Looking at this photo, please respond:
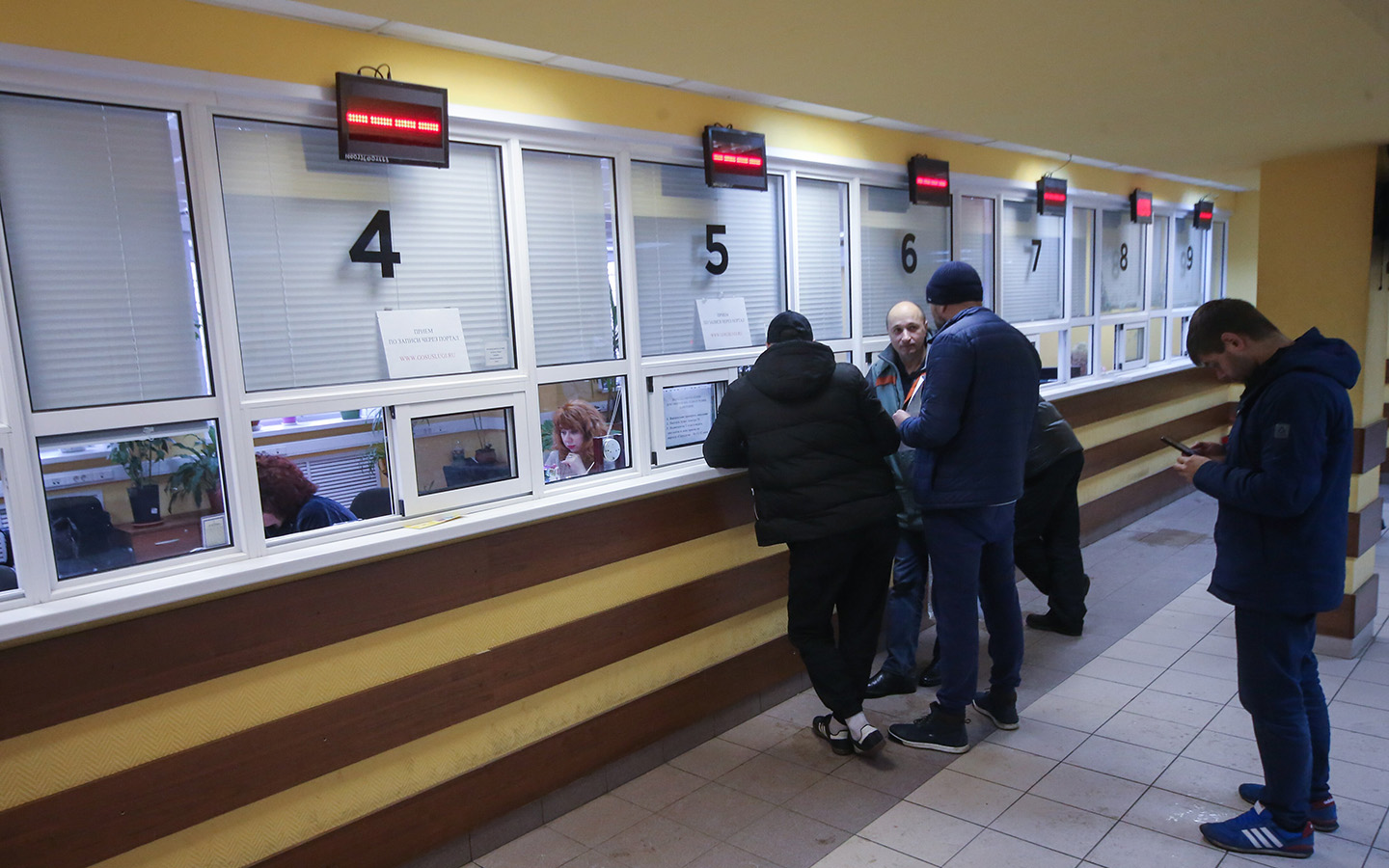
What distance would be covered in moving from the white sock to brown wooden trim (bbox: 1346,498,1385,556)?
2459mm

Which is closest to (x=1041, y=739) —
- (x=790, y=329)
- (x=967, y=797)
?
(x=967, y=797)

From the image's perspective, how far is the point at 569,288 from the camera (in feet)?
11.3

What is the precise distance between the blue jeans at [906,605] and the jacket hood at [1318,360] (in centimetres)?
173

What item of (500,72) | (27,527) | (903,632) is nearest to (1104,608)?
(903,632)

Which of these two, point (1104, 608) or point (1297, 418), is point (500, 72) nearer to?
point (1297, 418)

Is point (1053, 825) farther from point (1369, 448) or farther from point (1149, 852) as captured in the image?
point (1369, 448)

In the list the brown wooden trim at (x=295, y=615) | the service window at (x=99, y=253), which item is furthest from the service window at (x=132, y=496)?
the brown wooden trim at (x=295, y=615)

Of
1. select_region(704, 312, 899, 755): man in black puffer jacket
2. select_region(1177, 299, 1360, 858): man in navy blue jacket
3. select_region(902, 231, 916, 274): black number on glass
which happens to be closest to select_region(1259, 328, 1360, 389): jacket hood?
select_region(1177, 299, 1360, 858): man in navy blue jacket

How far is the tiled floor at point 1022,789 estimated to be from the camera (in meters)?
2.77

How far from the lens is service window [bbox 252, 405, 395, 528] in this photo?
270cm

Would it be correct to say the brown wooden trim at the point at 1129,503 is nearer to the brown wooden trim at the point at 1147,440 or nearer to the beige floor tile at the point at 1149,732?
the brown wooden trim at the point at 1147,440

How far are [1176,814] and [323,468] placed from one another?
120 inches

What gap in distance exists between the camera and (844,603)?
11.6 ft

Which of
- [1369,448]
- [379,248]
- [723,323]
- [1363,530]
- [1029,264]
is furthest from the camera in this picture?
[1029,264]
